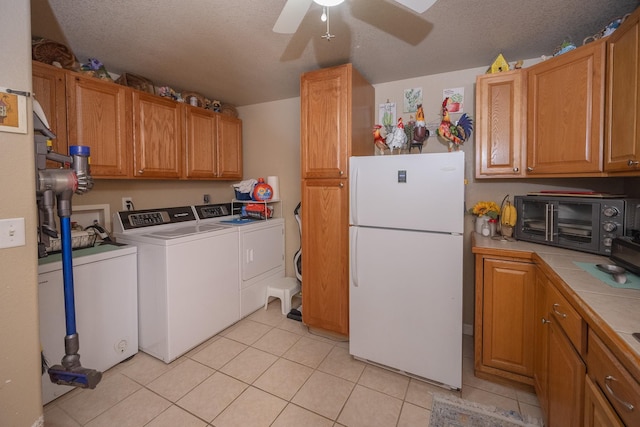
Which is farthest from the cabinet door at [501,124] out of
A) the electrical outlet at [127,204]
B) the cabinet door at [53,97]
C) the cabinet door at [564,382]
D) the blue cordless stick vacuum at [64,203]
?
the electrical outlet at [127,204]

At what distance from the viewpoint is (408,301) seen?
188 cm

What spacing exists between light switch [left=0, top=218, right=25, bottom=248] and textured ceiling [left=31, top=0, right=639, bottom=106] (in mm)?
1265

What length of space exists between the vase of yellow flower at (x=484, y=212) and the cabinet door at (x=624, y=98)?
72 centimetres

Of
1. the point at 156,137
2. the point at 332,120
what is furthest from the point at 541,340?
the point at 156,137

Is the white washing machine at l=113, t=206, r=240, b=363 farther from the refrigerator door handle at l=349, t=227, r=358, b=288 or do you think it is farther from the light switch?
the refrigerator door handle at l=349, t=227, r=358, b=288

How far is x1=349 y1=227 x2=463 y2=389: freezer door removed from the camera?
5.76 ft

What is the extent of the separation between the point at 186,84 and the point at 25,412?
8.77ft

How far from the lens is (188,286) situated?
2.20 m

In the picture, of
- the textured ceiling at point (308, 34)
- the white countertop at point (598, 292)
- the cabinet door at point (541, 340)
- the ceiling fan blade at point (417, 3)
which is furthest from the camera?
the textured ceiling at point (308, 34)

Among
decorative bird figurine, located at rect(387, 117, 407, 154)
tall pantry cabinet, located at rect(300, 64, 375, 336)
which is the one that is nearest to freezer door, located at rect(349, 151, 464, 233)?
tall pantry cabinet, located at rect(300, 64, 375, 336)

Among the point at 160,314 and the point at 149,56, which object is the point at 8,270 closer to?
the point at 160,314

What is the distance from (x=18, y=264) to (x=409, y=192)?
2.02 metres

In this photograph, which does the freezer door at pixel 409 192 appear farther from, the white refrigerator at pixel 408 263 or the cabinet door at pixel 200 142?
the cabinet door at pixel 200 142

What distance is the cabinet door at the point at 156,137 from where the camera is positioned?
2363 millimetres
